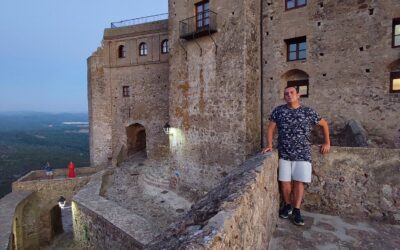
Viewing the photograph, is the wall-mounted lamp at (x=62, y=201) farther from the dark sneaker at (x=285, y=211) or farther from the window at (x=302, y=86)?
the dark sneaker at (x=285, y=211)

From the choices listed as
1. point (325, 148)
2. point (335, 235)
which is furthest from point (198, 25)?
point (335, 235)

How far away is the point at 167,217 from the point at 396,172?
8.93 metres

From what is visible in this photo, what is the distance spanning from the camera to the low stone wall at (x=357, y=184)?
12.6ft

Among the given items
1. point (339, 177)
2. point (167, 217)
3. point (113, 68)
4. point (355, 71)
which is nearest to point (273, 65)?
point (355, 71)

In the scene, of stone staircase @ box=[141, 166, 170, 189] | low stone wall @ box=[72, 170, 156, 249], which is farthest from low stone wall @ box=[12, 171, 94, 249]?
low stone wall @ box=[72, 170, 156, 249]

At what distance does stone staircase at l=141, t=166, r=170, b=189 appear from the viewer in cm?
1515

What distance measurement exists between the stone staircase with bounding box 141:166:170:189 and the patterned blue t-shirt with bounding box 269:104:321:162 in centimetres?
1176

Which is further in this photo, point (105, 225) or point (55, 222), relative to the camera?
point (55, 222)

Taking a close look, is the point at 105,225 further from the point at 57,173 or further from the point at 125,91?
the point at 125,91

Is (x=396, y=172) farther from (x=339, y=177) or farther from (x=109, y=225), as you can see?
(x=109, y=225)

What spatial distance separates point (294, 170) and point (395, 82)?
8925 millimetres

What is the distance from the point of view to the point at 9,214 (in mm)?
12781

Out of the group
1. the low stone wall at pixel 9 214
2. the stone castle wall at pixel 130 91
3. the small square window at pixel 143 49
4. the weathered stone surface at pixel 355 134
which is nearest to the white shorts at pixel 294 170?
the weathered stone surface at pixel 355 134

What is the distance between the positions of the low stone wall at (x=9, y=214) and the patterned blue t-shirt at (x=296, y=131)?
35.2 feet
